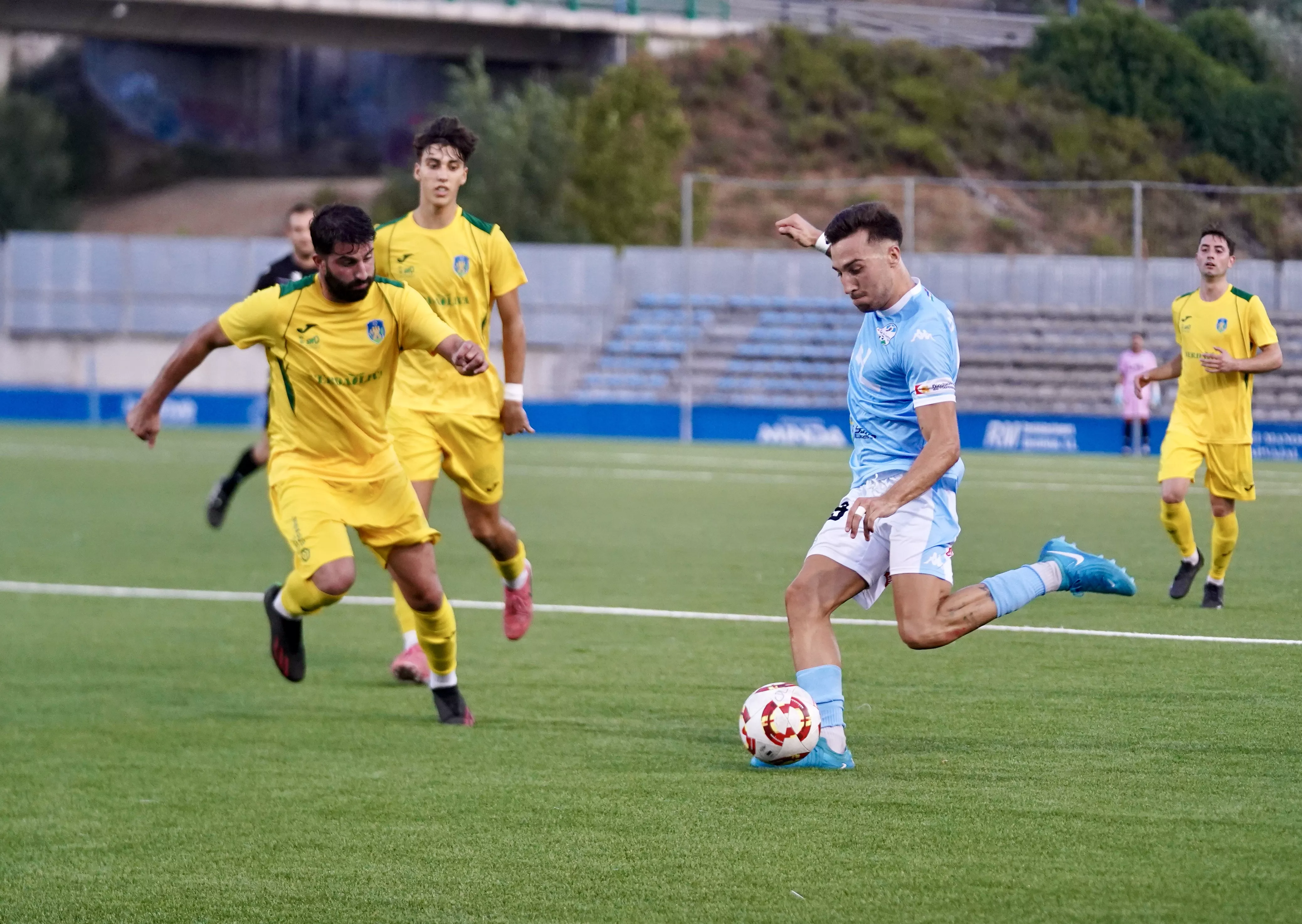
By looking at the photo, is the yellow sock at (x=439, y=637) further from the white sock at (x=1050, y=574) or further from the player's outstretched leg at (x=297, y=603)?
the white sock at (x=1050, y=574)

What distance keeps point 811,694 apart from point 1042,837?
1.29m

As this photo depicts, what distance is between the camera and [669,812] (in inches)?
210

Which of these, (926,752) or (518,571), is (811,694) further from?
(518,571)

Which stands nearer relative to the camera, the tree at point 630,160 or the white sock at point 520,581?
the white sock at point 520,581

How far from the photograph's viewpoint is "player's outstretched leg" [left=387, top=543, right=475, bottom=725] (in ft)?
22.0

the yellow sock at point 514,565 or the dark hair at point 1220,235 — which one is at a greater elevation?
the dark hair at point 1220,235

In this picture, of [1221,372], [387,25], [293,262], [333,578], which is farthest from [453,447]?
[387,25]

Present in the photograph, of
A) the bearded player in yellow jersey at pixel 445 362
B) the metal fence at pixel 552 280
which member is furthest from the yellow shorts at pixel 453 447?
the metal fence at pixel 552 280

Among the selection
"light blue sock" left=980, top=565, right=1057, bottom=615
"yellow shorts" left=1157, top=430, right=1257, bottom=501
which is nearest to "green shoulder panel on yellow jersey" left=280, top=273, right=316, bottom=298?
"light blue sock" left=980, top=565, right=1057, bottom=615

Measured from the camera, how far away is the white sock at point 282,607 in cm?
670

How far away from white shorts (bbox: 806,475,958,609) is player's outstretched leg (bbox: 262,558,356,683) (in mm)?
1844

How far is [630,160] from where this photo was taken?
38.3m

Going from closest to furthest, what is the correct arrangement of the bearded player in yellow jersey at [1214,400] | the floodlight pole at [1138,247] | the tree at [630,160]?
1. the bearded player in yellow jersey at [1214,400]
2. the floodlight pole at [1138,247]
3. the tree at [630,160]

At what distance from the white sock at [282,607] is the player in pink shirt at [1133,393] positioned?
1964cm
